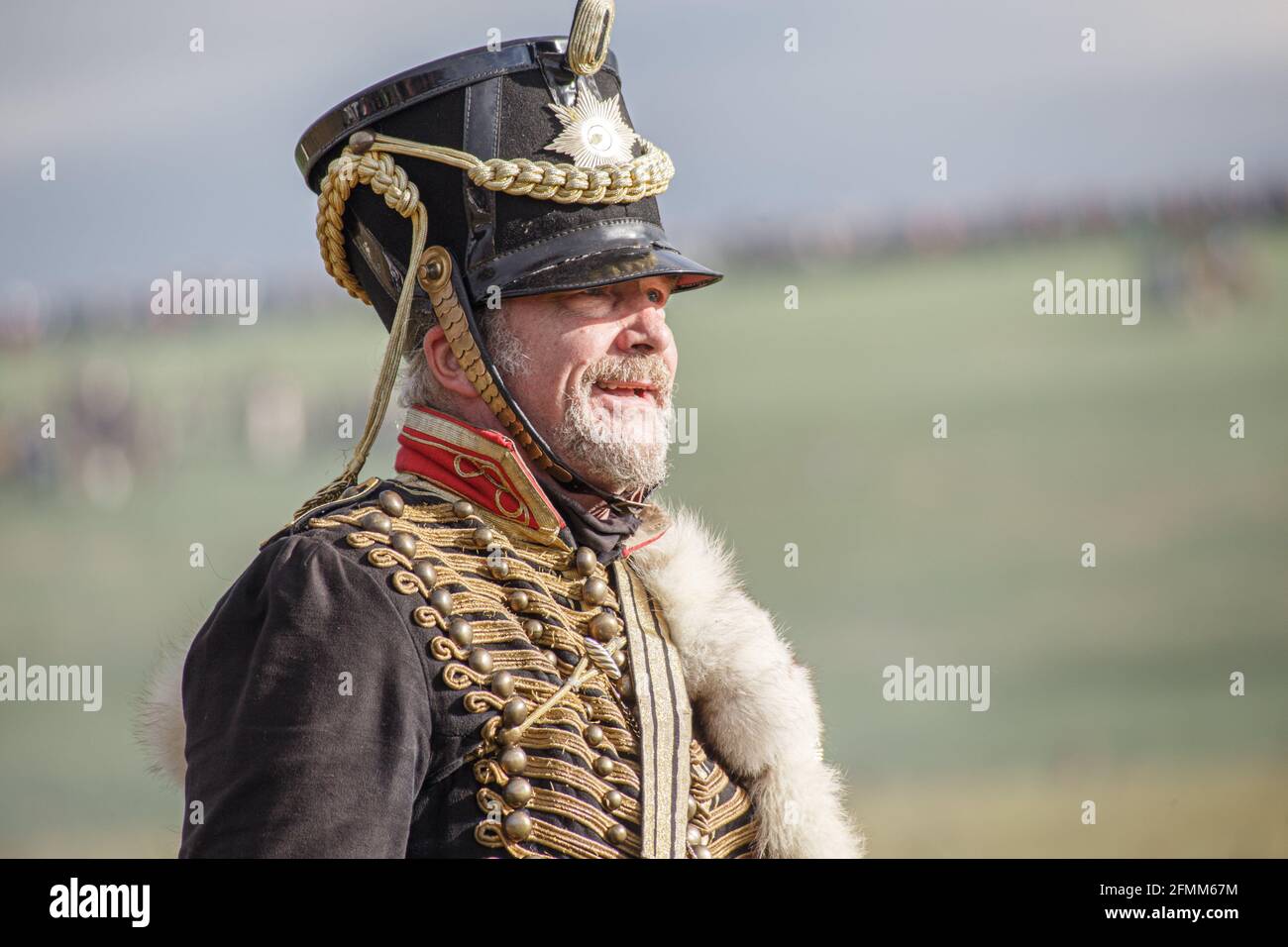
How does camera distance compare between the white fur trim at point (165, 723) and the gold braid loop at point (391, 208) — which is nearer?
the white fur trim at point (165, 723)

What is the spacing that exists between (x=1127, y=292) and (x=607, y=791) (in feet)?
29.7

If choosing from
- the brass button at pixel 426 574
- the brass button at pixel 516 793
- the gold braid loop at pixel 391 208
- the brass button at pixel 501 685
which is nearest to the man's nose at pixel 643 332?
the gold braid loop at pixel 391 208

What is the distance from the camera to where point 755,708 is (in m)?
3.01

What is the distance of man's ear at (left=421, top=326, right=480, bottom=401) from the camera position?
3.07 meters

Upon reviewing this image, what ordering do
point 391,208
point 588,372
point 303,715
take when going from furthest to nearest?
point 391,208 < point 588,372 < point 303,715

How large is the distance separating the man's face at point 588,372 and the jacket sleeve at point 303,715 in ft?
1.75

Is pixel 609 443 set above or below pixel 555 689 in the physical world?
above

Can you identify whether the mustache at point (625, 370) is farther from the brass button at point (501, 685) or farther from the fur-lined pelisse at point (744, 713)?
the brass button at point (501, 685)

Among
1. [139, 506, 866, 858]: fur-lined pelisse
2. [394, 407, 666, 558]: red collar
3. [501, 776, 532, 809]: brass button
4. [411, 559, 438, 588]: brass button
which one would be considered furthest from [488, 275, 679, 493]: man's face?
[501, 776, 532, 809]: brass button

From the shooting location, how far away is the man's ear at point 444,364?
3.07 meters

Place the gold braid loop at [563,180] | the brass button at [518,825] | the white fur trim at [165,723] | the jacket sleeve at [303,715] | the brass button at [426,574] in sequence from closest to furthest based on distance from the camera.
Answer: the jacket sleeve at [303,715] → the brass button at [518,825] → the brass button at [426,574] → the white fur trim at [165,723] → the gold braid loop at [563,180]

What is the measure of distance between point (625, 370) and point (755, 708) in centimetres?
70

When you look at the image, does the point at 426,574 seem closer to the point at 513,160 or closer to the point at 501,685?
the point at 501,685

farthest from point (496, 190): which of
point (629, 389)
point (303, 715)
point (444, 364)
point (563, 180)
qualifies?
point (303, 715)
